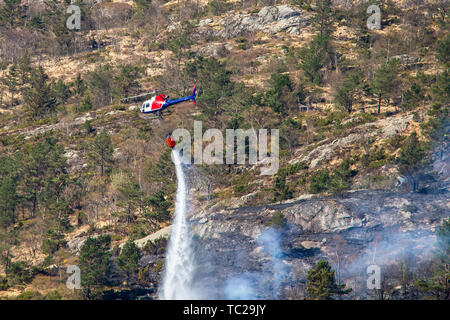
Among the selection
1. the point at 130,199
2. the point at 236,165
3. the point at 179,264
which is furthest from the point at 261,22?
the point at 179,264

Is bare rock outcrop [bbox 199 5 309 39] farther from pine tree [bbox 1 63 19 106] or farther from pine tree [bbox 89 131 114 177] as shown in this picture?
pine tree [bbox 89 131 114 177]

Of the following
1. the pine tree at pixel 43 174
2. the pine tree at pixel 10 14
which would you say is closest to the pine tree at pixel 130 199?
the pine tree at pixel 43 174

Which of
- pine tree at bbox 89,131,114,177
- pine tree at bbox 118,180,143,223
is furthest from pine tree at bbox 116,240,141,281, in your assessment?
pine tree at bbox 89,131,114,177

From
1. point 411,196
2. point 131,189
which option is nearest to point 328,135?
point 411,196

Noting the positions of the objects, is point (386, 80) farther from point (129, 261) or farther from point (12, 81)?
point (12, 81)

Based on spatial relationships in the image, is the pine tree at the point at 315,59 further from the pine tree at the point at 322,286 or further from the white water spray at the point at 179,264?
the pine tree at the point at 322,286

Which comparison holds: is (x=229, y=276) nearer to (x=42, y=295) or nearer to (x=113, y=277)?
(x=113, y=277)
